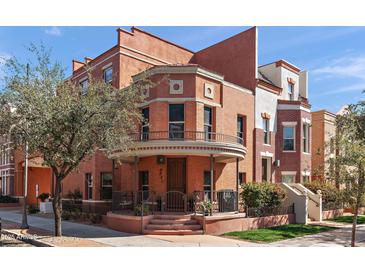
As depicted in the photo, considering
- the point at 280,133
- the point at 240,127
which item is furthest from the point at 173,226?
the point at 280,133

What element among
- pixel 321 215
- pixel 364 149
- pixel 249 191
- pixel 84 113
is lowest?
pixel 321 215

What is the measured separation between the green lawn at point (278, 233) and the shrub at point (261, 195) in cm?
132

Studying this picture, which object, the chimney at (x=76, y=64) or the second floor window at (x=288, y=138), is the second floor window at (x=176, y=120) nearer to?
the second floor window at (x=288, y=138)

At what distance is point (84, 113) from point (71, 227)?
749 centimetres

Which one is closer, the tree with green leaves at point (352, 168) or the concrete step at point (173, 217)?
the tree with green leaves at point (352, 168)

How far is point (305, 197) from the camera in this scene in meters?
20.4

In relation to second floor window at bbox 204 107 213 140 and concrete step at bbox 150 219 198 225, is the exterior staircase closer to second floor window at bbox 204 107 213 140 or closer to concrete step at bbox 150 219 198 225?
concrete step at bbox 150 219 198 225

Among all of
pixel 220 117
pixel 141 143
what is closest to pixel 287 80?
pixel 220 117

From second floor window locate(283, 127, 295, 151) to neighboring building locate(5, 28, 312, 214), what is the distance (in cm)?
7

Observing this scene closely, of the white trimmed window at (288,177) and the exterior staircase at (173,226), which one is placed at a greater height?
the white trimmed window at (288,177)

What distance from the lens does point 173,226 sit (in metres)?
15.6

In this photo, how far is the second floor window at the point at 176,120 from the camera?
721 inches

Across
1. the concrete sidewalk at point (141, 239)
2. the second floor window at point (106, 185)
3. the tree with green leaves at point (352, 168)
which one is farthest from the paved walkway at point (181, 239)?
the second floor window at point (106, 185)

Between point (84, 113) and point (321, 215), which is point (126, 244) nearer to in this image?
point (84, 113)
